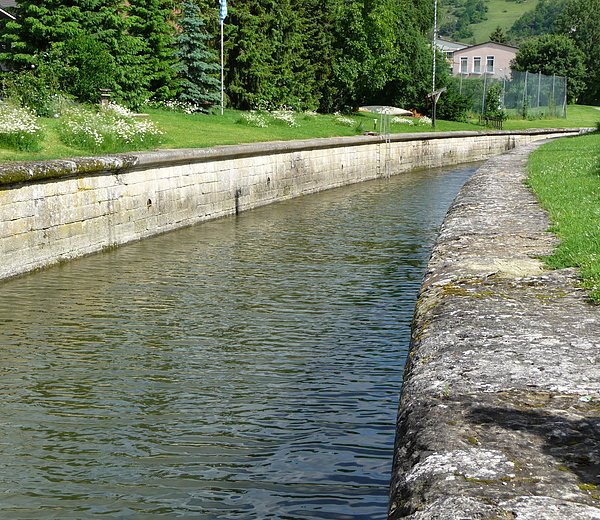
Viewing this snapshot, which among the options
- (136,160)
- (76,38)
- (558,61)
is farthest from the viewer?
(558,61)

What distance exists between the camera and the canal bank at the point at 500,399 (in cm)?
295

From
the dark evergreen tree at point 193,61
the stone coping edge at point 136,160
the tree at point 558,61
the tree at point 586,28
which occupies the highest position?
the tree at point 586,28

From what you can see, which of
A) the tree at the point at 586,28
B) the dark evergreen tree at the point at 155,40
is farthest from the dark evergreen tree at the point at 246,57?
the tree at the point at 586,28

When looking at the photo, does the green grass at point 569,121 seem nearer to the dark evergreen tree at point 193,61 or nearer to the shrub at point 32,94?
the dark evergreen tree at point 193,61

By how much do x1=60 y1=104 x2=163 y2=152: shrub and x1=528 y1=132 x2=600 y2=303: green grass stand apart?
23.9 ft

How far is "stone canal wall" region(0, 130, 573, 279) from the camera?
11.6 metres

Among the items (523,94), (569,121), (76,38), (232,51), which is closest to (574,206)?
(76,38)

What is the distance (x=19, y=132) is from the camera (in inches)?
557

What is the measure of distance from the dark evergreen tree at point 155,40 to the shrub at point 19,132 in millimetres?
15438

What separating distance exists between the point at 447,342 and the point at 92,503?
2087 millimetres

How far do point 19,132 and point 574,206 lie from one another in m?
8.39

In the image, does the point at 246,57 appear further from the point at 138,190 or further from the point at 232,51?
the point at 138,190

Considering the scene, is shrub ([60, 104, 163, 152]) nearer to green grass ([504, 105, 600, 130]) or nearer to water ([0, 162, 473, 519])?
water ([0, 162, 473, 519])

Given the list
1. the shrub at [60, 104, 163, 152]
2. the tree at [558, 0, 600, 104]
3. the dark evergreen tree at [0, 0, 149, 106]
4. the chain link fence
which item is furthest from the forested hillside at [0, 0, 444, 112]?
the tree at [558, 0, 600, 104]
